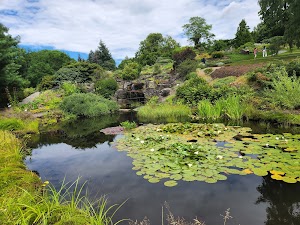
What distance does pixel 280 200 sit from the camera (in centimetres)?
380

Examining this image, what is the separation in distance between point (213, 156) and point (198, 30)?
4782 cm

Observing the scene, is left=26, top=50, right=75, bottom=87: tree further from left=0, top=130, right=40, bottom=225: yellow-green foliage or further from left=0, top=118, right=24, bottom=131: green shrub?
left=0, top=130, right=40, bottom=225: yellow-green foliage

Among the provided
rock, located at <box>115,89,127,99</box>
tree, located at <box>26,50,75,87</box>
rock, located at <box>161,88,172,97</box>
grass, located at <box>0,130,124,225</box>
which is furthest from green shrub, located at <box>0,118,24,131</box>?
tree, located at <box>26,50,75,87</box>

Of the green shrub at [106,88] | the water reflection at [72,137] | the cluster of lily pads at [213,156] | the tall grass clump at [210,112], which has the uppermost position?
the green shrub at [106,88]

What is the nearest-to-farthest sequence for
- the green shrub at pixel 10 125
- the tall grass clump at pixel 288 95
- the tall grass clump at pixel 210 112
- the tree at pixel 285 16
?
the green shrub at pixel 10 125
the tall grass clump at pixel 288 95
the tall grass clump at pixel 210 112
the tree at pixel 285 16

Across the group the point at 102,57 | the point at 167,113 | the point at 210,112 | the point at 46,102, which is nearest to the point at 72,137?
the point at 167,113

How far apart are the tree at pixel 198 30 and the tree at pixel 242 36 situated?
1012 cm

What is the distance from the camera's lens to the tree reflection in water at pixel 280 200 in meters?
3.31

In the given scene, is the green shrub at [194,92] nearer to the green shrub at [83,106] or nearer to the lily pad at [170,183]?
the green shrub at [83,106]

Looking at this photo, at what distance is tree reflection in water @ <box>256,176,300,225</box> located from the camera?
331 centimetres

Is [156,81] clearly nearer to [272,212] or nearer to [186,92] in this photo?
[186,92]

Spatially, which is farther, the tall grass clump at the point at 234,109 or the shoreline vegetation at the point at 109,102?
the tall grass clump at the point at 234,109

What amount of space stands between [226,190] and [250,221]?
914mm

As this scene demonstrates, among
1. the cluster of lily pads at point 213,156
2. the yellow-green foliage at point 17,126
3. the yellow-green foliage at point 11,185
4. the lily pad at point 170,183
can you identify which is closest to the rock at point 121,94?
the yellow-green foliage at point 17,126
